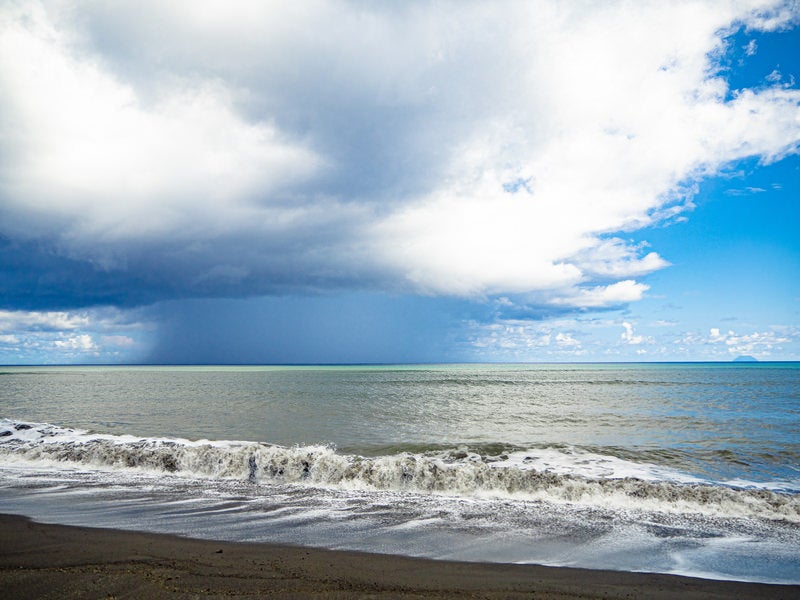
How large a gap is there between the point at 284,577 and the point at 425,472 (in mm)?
8783

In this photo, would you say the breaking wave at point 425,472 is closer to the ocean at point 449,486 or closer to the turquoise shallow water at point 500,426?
the ocean at point 449,486

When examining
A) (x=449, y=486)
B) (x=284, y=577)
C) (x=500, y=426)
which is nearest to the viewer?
(x=284, y=577)

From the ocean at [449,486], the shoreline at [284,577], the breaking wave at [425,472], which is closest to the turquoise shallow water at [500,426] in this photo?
the ocean at [449,486]

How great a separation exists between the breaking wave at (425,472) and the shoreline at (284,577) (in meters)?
5.92

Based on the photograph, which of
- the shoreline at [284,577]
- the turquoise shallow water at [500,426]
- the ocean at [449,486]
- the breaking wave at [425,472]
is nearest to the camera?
the shoreline at [284,577]

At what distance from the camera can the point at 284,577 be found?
7.18 m

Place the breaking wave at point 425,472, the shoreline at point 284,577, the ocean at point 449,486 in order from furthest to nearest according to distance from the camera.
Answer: the breaking wave at point 425,472
the ocean at point 449,486
the shoreline at point 284,577

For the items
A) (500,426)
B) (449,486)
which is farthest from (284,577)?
(500,426)

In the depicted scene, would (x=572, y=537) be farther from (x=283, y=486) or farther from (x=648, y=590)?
(x=283, y=486)

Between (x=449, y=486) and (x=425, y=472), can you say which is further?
(x=425, y=472)

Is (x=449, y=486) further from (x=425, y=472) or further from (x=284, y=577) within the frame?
(x=284, y=577)

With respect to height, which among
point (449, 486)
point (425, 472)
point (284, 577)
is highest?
point (284, 577)

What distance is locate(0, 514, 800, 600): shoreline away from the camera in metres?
6.67

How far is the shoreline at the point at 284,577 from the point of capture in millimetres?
6668
